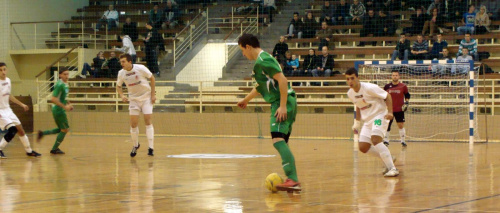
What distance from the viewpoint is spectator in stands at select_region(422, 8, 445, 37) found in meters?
23.6

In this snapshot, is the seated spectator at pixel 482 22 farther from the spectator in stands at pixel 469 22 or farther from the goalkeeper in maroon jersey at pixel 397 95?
the goalkeeper in maroon jersey at pixel 397 95

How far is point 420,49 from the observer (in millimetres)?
21922

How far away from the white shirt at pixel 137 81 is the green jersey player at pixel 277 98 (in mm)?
5455

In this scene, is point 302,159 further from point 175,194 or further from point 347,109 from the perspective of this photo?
point 347,109

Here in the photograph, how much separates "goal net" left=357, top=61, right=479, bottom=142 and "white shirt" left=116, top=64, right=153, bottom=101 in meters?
8.23

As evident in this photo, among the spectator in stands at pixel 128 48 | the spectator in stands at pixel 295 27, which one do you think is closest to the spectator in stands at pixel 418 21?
the spectator in stands at pixel 295 27

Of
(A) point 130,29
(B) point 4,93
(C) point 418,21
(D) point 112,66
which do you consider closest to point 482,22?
(C) point 418,21

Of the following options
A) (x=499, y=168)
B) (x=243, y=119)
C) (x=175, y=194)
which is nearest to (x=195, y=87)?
(x=243, y=119)

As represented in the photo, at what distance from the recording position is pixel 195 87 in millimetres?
25688

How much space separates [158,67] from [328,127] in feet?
26.6

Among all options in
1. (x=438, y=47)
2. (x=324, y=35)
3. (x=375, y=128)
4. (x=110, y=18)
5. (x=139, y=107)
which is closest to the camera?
(x=375, y=128)

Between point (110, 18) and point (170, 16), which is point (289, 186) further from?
point (110, 18)

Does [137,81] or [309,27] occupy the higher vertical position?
[309,27]

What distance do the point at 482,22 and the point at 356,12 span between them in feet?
14.8
